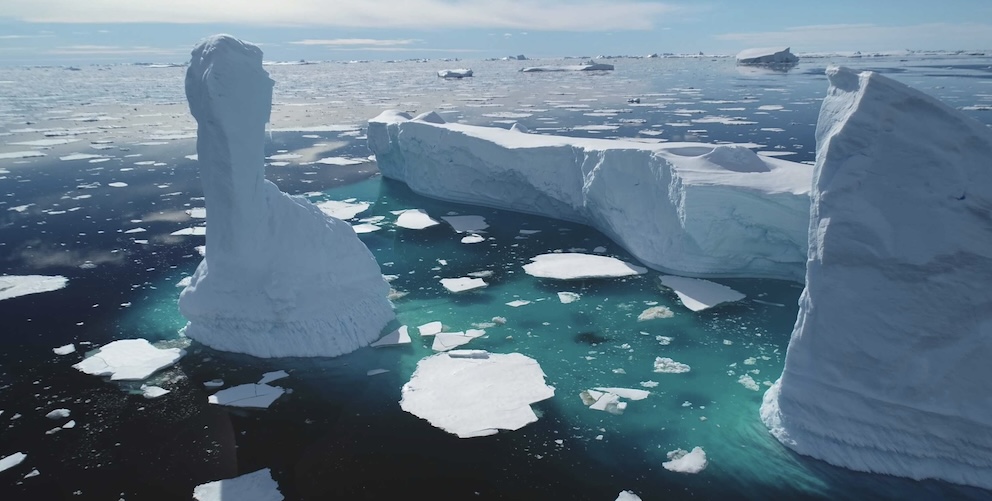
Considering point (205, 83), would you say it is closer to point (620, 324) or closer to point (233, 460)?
point (233, 460)

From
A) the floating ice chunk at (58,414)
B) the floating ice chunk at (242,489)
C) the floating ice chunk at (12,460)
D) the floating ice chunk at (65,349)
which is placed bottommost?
the floating ice chunk at (12,460)

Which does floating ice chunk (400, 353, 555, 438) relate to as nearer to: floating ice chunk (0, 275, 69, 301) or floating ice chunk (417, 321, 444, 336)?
floating ice chunk (417, 321, 444, 336)

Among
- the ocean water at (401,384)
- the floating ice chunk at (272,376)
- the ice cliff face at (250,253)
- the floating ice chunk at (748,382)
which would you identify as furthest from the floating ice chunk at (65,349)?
the floating ice chunk at (748,382)

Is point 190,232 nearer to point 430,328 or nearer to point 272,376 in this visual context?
point 272,376

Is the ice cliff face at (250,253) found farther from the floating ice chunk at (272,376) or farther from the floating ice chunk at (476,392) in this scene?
the floating ice chunk at (476,392)

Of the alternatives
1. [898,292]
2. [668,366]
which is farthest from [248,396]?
[898,292]

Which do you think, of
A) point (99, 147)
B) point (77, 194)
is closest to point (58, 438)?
point (77, 194)
